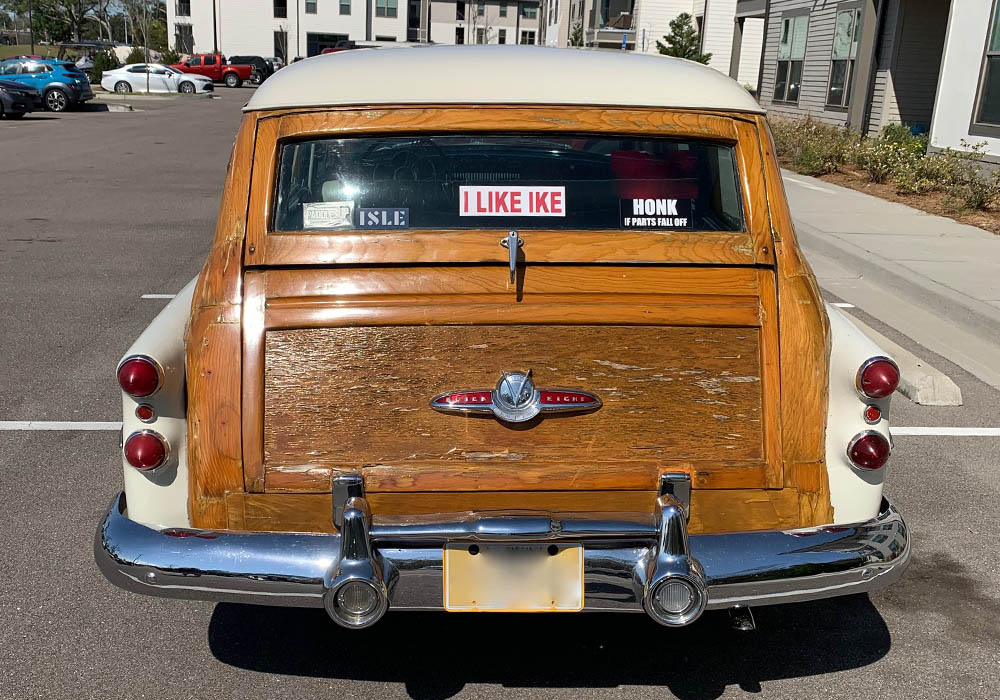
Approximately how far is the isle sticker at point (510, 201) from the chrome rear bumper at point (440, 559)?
97 centimetres

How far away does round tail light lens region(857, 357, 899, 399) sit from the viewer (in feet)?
10.1

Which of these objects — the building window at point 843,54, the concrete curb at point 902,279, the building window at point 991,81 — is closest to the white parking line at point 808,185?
the building window at point 991,81

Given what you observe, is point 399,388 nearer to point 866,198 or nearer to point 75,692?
point 75,692

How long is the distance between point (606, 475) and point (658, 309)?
51 centimetres

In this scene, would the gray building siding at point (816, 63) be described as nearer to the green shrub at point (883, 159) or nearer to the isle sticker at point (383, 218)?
the green shrub at point (883, 159)

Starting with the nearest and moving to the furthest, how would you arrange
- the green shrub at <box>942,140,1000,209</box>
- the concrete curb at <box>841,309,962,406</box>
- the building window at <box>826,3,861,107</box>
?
1. the concrete curb at <box>841,309,962,406</box>
2. the green shrub at <box>942,140,1000,209</box>
3. the building window at <box>826,3,861,107</box>

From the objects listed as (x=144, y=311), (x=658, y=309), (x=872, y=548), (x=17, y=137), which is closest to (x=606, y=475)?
(x=658, y=309)

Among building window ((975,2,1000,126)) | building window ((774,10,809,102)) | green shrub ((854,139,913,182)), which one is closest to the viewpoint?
building window ((975,2,1000,126))

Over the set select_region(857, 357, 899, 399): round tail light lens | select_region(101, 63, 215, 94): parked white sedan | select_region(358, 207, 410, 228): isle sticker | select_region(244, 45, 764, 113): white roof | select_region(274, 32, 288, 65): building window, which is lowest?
select_region(101, 63, 215, 94): parked white sedan

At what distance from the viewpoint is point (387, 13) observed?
74.3m

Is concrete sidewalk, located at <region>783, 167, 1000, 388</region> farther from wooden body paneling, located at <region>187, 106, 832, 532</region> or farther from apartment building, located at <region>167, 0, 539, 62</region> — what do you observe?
apartment building, located at <region>167, 0, 539, 62</region>

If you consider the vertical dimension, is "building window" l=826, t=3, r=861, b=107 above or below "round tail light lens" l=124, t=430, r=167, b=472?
above

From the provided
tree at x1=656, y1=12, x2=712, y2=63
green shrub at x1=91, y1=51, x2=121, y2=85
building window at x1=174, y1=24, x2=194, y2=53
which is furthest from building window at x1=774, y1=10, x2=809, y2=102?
building window at x1=174, y1=24, x2=194, y2=53

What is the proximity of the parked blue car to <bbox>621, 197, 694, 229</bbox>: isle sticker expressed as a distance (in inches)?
1211
